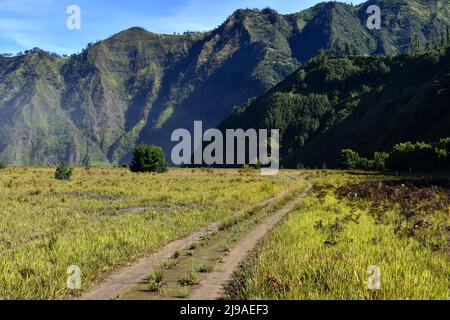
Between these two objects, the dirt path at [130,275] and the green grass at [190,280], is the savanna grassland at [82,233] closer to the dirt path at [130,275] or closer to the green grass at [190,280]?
the dirt path at [130,275]

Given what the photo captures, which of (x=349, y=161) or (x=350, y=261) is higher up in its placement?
(x=349, y=161)

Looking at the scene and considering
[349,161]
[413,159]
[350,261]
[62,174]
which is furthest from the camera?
[349,161]

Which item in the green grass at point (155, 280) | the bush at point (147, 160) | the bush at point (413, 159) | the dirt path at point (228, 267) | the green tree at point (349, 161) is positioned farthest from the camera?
the green tree at point (349, 161)

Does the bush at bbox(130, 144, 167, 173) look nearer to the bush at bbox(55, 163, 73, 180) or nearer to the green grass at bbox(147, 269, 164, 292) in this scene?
the bush at bbox(55, 163, 73, 180)

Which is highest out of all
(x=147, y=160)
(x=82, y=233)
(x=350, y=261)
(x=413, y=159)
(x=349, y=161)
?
(x=413, y=159)

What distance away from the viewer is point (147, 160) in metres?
99.2

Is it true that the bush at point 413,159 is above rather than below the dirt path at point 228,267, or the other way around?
above

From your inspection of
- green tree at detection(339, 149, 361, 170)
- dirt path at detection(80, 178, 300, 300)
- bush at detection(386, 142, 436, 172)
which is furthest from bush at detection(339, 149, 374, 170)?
dirt path at detection(80, 178, 300, 300)

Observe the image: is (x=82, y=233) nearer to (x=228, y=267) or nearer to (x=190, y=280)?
(x=228, y=267)

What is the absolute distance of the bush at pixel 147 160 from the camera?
98750mm

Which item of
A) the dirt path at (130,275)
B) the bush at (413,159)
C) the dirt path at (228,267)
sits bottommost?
the dirt path at (130,275)

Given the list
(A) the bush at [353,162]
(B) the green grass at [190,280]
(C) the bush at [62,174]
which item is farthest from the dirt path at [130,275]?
(A) the bush at [353,162]

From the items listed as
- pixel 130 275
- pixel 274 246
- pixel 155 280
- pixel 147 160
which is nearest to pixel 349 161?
pixel 147 160

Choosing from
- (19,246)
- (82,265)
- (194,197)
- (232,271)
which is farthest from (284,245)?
(194,197)
